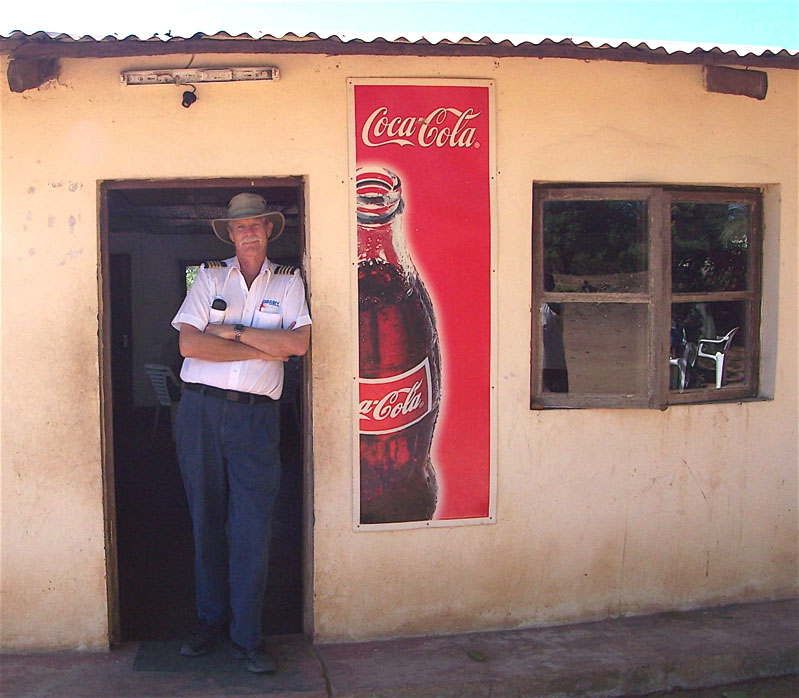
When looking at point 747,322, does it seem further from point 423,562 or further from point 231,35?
point 231,35

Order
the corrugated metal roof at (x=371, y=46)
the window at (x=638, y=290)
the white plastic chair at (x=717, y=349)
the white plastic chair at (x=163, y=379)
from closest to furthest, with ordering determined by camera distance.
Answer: the corrugated metal roof at (x=371, y=46) < the window at (x=638, y=290) < the white plastic chair at (x=717, y=349) < the white plastic chair at (x=163, y=379)

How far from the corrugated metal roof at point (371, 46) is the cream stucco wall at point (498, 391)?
26 centimetres

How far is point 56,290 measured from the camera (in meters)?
3.86

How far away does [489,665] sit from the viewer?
12.6 ft

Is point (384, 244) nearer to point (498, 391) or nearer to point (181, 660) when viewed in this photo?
point (498, 391)

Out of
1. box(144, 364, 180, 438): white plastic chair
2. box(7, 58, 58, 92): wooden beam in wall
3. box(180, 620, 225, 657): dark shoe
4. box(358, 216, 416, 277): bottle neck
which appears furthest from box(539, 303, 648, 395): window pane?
box(144, 364, 180, 438): white plastic chair

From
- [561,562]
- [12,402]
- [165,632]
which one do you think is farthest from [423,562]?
[12,402]

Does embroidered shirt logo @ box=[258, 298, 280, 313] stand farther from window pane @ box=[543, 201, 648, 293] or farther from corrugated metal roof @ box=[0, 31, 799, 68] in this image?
window pane @ box=[543, 201, 648, 293]

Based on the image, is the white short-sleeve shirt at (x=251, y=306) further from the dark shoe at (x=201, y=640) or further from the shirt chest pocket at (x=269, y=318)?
the dark shoe at (x=201, y=640)

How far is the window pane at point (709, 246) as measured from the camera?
4.39 meters

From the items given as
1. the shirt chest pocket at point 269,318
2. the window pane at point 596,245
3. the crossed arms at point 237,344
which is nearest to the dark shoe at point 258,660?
the crossed arms at point 237,344

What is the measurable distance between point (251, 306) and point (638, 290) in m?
2.15

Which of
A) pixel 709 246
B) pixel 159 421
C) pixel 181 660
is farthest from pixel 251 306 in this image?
pixel 159 421

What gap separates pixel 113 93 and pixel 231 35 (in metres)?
0.73
